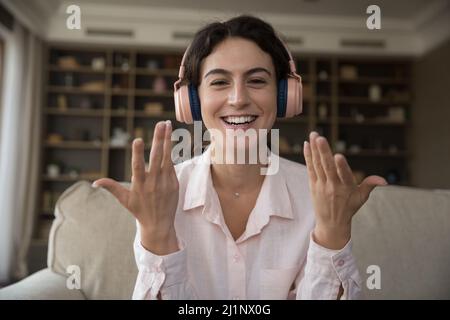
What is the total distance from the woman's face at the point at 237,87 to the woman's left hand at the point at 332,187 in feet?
0.72

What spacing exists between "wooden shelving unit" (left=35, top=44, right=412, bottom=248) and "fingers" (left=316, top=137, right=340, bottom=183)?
9.67 feet

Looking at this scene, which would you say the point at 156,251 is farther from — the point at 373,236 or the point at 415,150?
the point at 415,150

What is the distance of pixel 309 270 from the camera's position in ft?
1.90

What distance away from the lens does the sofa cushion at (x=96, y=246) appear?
1.01m

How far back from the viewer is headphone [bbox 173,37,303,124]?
0.71m

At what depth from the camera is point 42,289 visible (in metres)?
0.88

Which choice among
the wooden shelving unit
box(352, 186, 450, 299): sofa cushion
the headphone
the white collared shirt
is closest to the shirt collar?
the white collared shirt

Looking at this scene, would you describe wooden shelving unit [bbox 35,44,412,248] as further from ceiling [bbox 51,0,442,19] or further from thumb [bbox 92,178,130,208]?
thumb [bbox 92,178,130,208]

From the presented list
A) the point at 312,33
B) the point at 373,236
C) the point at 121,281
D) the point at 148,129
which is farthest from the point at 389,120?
the point at 121,281

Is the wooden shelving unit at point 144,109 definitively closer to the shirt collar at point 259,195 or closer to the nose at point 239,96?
the shirt collar at point 259,195

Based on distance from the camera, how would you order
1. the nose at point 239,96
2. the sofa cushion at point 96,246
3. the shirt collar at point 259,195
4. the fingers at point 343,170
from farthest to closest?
the sofa cushion at point 96,246, the shirt collar at point 259,195, the nose at point 239,96, the fingers at point 343,170

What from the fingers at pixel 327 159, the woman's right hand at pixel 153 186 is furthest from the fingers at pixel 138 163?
the fingers at pixel 327 159

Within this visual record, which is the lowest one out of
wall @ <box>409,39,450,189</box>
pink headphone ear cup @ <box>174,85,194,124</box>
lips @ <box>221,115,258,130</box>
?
lips @ <box>221,115,258,130</box>
